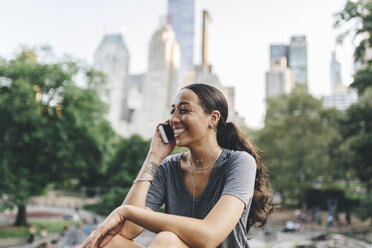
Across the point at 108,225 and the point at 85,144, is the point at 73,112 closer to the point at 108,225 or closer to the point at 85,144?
the point at 85,144

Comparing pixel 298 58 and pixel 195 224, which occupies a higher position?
pixel 298 58

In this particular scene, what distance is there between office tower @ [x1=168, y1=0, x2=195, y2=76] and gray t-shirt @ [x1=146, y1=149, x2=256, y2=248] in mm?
176506

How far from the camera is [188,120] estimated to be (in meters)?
1.86

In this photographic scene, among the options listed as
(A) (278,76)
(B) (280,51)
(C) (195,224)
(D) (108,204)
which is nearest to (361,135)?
(C) (195,224)

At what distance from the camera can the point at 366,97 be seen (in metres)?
15.1

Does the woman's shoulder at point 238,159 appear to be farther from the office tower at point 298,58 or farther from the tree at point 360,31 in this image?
the office tower at point 298,58

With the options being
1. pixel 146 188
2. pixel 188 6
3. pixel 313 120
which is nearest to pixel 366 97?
pixel 313 120

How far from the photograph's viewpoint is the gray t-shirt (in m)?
1.66

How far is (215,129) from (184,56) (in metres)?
184

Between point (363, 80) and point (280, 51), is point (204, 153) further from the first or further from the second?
point (280, 51)

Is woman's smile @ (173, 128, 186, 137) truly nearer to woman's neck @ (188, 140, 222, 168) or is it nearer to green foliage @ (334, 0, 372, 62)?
woman's neck @ (188, 140, 222, 168)

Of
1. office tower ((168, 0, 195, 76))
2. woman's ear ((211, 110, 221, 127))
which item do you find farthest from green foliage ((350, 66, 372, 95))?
office tower ((168, 0, 195, 76))

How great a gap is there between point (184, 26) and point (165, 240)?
195 metres

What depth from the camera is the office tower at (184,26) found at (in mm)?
180875
